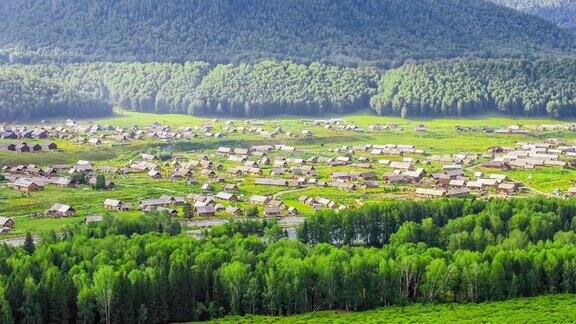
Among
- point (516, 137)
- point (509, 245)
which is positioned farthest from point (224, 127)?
point (509, 245)

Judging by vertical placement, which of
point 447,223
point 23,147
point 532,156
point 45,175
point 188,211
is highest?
point 23,147

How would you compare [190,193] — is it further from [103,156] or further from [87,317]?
[87,317]

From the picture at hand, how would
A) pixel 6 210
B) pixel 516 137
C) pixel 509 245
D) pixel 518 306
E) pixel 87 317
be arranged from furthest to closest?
pixel 516 137 → pixel 6 210 → pixel 509 245 → pixel 518 306 → pixel 87 317

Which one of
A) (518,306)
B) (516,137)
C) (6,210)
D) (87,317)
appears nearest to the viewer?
(87,317)

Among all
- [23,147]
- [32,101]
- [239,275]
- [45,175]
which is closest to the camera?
[239,275]

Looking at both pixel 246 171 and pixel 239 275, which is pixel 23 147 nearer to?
pixel 246 171

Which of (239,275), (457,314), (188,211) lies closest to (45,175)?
(188,211)

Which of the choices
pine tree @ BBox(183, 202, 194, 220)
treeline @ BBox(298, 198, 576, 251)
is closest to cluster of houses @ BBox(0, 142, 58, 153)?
pine tree @ BBox(183, 202, 194, 220)
